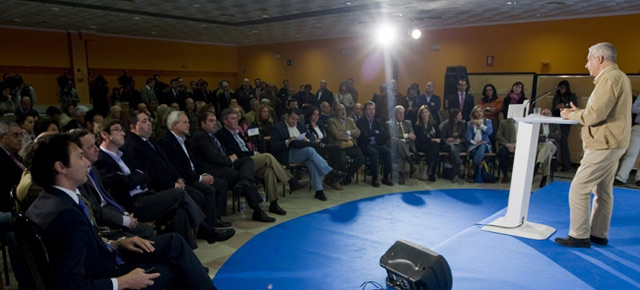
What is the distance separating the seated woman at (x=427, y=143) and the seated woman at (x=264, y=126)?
2260 mm

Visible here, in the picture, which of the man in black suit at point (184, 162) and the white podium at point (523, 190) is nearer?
the white podium at point (523, 190)

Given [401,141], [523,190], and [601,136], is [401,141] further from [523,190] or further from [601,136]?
[601,136]

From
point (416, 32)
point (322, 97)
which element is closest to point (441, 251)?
point (416, 32)

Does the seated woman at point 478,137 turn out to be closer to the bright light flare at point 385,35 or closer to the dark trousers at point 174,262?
the bright light flare at point 385,35

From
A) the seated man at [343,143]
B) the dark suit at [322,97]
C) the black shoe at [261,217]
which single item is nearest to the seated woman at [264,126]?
the seated man at [343,143]

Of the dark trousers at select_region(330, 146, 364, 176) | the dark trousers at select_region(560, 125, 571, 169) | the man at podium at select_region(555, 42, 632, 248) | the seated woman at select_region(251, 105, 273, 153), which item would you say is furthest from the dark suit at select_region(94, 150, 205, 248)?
the dark trousers at select_region(560, 125, 571, 169)

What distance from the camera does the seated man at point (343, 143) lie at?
562cm

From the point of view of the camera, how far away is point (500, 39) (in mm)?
8961

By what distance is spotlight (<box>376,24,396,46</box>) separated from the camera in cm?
1003

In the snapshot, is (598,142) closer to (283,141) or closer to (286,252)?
(286,252)

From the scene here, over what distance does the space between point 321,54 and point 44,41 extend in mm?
7902

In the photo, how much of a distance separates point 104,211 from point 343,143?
3577 millimetres

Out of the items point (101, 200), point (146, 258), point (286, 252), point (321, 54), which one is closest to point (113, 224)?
point (101, 200)

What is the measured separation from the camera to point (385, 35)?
34.7 ft
